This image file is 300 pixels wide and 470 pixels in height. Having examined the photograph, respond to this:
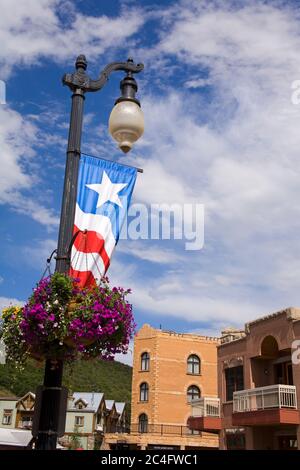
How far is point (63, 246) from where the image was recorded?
574 centimetres

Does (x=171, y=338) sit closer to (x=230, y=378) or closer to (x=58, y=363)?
(x=230, y=378)

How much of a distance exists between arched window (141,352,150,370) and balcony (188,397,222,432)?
1601 centimetres

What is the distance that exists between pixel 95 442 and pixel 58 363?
2367 inches

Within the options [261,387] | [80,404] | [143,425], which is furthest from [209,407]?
[80,404]

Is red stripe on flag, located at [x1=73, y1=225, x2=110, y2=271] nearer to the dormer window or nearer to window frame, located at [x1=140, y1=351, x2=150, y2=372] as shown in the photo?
window frame, located at [x1=140, y1=351, x2=150, y2=372]

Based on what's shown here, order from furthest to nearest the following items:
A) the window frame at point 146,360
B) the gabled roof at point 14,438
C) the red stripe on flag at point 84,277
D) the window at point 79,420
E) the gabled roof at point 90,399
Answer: the gabled roof at point 90,399, the window at point 79,420, the window frame at point 146,360, the gabled roof at point 14,438, the red stripe on flag at point 84,277

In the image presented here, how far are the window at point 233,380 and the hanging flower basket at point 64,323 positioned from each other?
25107 millimetres

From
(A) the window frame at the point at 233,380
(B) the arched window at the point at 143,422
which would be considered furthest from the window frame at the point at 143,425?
(A) the window frame at the point at 233,380

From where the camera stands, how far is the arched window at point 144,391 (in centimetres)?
4700

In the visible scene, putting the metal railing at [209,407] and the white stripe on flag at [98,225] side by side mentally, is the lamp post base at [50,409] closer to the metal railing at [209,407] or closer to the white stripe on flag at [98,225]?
the white stripe on flag at [98,225]

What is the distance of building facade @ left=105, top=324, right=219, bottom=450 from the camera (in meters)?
44.9

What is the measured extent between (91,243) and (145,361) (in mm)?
42994

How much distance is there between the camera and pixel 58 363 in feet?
18.2
